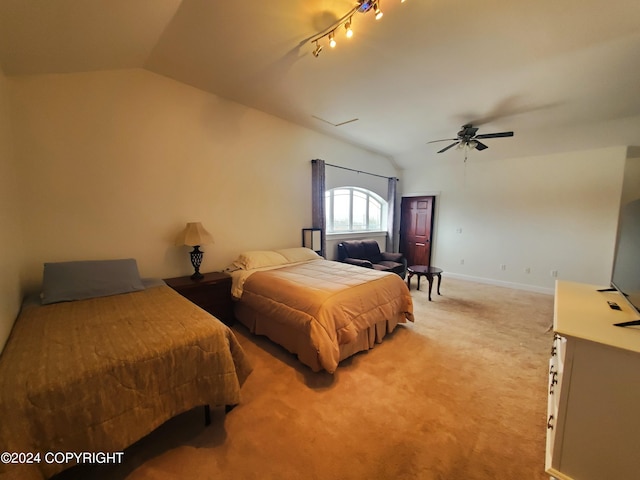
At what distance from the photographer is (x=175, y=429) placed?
167 centimetres

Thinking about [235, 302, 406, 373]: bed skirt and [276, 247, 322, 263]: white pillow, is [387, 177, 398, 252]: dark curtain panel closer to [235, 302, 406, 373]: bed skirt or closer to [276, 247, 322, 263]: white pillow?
[276, 247, 322, 263]: white pillow

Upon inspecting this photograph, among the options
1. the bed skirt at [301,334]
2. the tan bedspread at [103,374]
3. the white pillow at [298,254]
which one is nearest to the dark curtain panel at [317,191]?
the white pillow at [298,254]

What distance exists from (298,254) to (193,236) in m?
1.50

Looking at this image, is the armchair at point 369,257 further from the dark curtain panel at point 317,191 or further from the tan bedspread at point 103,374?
the tan bedspread at point 103,374

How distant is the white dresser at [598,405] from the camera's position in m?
1.11

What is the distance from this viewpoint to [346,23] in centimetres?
203

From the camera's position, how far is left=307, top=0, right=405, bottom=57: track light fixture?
1758mm

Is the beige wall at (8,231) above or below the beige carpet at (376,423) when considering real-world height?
above

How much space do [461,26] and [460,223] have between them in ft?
13.9

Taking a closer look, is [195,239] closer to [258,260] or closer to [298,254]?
[258,260]

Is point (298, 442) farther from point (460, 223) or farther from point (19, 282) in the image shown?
point (460, 223)

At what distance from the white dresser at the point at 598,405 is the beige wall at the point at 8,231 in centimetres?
297

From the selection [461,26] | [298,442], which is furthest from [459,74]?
[298,442]

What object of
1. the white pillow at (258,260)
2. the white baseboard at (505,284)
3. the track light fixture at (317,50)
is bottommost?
the white baseboard at (505,284)
